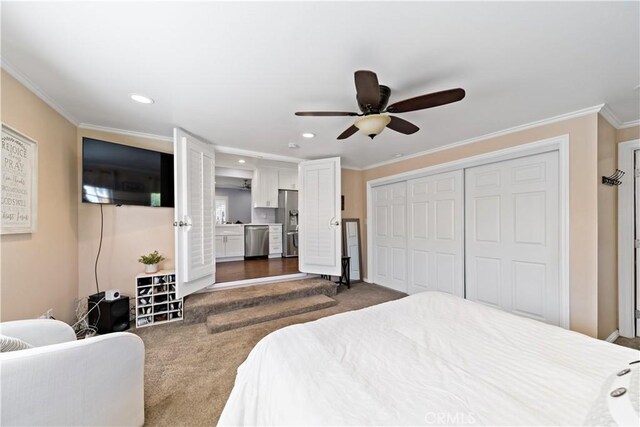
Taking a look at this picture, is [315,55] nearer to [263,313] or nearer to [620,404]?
[620,404]

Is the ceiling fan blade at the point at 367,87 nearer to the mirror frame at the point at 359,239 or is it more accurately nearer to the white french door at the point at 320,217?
the white french door at the point at 320,217

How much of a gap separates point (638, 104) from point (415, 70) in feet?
7.20

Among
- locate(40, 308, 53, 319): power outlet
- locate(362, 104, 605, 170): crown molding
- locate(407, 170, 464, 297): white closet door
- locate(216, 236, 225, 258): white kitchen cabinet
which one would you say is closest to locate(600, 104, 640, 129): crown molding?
locate(362, 104, 605, 170): crown molding

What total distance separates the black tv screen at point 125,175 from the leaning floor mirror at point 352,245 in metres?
2.91

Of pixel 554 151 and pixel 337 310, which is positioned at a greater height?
pixel 554 151

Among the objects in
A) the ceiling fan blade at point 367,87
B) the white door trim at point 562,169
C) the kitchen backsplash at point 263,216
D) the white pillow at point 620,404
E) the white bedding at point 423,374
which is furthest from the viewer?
the kitchen backsplash at point 263,216

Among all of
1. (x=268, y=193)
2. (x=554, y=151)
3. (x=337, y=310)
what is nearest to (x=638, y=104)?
(x=554, y=151)

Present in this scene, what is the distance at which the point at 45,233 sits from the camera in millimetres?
2045

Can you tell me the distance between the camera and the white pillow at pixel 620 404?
55cm

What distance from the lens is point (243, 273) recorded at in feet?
13.9

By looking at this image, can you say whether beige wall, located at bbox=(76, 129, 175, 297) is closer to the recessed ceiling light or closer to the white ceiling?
the white ceiling

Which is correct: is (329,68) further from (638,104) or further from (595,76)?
(638,104)

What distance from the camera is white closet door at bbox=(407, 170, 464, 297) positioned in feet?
10.8

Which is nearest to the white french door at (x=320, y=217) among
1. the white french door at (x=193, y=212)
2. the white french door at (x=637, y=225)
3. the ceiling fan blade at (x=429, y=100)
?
the white french door at (x=193, y=212)
